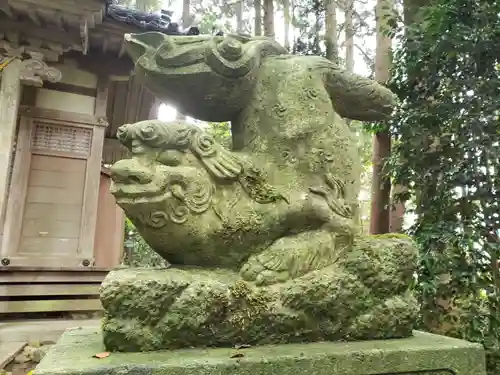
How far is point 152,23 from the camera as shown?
5137 millimetres

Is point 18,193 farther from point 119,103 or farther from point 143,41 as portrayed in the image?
point 143,41

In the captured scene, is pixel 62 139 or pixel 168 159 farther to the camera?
pixel 62 139

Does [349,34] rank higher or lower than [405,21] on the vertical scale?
higher

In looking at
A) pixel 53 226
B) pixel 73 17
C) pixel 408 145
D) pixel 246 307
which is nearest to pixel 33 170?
pixel 53 226

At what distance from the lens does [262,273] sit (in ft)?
5.12

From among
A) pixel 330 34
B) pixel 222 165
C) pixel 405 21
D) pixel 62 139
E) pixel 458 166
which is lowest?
pixel 222 165

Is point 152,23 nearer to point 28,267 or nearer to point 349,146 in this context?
point 28,267

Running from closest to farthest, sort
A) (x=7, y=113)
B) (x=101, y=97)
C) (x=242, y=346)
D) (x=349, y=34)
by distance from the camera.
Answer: (x=242, y=346)
(x=7, y=113)
(x=101, y=97)
(x=349, y=34)

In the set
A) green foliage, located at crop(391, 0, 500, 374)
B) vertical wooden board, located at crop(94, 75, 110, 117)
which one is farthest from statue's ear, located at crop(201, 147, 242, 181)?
vertical wooden board, located at crop(94, 75, 110, 117)

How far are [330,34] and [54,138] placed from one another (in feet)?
12.6

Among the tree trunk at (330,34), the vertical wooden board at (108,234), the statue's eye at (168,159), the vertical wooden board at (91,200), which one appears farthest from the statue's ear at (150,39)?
the vertical wooden board at (108,234)

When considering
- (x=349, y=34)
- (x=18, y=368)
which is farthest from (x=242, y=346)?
(x=349, y=34)

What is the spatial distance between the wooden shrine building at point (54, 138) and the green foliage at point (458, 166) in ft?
9.70

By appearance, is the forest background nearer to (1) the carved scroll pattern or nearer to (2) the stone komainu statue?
(2) the stone komainu statue
